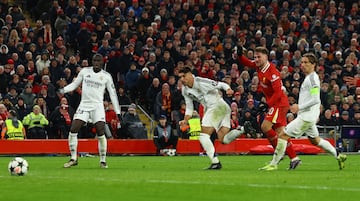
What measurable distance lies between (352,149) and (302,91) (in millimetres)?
14812

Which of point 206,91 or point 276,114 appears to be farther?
point 206,91

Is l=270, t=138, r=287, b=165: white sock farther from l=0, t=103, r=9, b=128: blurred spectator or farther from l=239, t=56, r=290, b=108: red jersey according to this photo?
l=0, t=103, r=9, b=128: blurred spectator

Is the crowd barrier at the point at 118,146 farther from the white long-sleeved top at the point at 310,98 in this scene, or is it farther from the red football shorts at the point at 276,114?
the white long-sleeved top at the point at 310,98

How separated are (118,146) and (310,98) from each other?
12986 mm

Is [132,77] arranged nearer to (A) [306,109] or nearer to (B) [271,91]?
(B) [271,91]

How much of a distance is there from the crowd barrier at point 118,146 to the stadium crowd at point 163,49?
85 centimetres

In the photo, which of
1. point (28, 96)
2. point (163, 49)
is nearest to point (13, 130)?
point (28, 96)

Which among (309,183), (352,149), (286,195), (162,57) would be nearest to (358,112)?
(352,149)

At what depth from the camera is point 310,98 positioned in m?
19.6

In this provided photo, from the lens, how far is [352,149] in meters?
34.0

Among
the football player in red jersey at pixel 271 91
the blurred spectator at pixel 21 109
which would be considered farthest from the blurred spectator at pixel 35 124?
the football player in red jersey at pixel 271 91

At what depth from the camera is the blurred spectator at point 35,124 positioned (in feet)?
100

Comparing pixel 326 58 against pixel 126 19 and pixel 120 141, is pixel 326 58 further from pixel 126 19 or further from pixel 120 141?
pixel 120 141

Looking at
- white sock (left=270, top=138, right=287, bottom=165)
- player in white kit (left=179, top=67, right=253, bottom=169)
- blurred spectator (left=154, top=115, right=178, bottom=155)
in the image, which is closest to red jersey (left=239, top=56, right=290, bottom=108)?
player in white kit (left=179, top=67, right=253, bottom=169)
